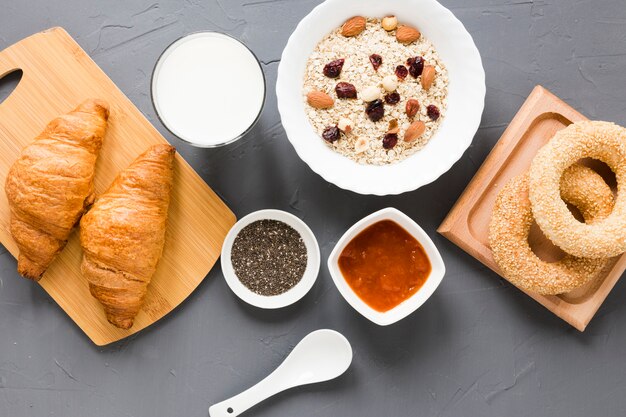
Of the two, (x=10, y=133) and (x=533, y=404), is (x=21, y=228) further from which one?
(x=533, y=404)

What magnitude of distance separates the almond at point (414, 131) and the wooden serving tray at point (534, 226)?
0.91 feet

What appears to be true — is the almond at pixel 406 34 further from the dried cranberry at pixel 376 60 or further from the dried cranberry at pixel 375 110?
the dried cranberry at pixel 375 110

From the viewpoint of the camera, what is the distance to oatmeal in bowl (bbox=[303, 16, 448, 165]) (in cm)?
192

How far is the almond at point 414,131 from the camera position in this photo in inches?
75.2

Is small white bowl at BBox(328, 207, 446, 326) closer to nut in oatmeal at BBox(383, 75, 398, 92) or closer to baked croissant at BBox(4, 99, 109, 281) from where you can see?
nut in oatmeal at BBox(383, 75, 398, 92)

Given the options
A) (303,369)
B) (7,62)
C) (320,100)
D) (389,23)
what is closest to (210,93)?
A: (320,100)

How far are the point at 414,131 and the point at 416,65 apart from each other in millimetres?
213

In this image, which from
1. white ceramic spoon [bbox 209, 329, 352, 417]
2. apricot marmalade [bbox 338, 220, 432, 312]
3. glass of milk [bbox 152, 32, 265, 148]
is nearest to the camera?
glass of milk [bbox 152, 32, 265, 148]

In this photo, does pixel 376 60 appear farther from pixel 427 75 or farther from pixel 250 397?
pixel 250 397

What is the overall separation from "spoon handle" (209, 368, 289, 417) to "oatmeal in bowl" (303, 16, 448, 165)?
0.82 meters

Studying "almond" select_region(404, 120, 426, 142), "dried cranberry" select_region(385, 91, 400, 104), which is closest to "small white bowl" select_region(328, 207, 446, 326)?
"almond" select_region(404, 120, 426, 142)

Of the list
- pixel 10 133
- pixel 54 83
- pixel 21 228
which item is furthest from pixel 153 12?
pixel 21 228

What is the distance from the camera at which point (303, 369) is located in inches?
82.7

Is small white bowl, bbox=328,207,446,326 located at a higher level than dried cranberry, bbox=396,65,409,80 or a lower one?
lower
